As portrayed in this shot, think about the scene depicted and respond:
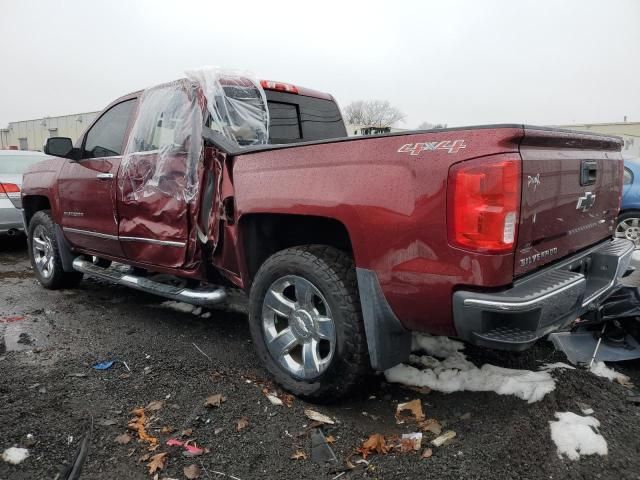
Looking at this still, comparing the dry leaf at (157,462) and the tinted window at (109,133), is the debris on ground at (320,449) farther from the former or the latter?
the tinted window at (109,133)

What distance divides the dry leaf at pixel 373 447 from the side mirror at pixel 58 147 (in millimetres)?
3638

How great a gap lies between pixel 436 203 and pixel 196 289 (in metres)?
2.06

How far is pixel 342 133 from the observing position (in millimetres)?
4492

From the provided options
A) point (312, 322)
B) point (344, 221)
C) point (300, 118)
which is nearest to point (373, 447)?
point (312, 322)

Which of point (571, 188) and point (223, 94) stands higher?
point (223, 94)

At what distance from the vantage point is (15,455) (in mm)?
2201

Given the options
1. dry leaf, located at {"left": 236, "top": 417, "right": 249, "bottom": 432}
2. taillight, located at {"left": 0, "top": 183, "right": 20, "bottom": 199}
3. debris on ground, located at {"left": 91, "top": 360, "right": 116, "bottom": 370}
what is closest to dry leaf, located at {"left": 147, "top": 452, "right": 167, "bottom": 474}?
dry leaf, located at {"left": 236, "top": 417, "right": 249, "bottom": 432}


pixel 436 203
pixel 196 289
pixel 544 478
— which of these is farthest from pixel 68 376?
pixel 544 478

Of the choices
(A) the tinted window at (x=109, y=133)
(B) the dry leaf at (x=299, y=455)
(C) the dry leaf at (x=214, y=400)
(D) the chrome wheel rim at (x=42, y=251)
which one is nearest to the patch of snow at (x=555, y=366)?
(B) the dry leaf at (x=299, y=455)

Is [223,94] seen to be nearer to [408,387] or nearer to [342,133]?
[342,133]

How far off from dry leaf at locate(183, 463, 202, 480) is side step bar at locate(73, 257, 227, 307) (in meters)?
1.24

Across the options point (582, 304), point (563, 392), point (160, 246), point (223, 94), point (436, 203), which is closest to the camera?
point (436, 203)

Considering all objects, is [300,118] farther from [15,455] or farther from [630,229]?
[630,229]

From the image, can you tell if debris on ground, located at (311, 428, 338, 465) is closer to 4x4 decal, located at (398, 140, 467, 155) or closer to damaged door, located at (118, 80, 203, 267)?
4x4 decal, located at (398, 140, 467, 155)
